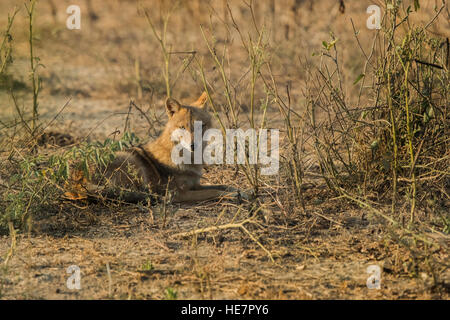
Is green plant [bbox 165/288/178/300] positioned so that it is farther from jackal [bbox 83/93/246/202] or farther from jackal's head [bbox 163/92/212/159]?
jackal's head [bbox 163/92/212/159]

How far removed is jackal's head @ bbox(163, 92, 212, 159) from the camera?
6.14 metres

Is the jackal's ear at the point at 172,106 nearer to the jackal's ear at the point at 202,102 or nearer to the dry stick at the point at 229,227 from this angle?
the jackal's ear at the point at 202,102

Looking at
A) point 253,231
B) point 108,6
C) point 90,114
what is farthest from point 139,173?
point 108,6

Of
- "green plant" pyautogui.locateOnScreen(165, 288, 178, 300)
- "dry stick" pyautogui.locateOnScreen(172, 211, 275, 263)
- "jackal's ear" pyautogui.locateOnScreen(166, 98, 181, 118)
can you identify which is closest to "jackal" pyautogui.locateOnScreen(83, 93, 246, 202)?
"jackal's ear" pyautogui.locateOnScreen(166, 98, 181, 118)

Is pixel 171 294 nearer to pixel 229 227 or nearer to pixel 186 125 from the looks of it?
pixel 229 227

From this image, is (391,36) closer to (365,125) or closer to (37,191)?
(365,125)

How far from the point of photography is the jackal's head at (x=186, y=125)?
20.2 feet

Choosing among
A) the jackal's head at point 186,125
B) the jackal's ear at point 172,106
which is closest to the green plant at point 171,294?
the jackal's head at point 186,125

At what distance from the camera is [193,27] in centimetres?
1204

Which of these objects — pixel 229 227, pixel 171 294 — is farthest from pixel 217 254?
pixel 171 294

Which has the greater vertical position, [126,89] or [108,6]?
[108,6]
